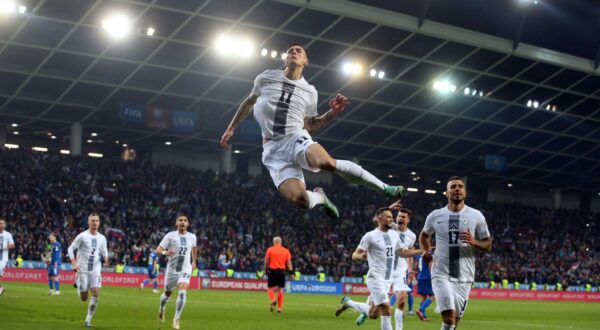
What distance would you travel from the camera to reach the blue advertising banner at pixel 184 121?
170ft

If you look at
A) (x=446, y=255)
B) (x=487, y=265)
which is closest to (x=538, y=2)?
(x=487, y=265)

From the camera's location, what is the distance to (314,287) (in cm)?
4588

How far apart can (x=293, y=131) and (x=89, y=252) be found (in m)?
10.4

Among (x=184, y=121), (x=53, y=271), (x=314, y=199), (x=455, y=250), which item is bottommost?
(x=53, y=271)

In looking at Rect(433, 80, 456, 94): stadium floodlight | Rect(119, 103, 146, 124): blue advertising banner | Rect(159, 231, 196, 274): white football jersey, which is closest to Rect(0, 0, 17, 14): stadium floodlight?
Rect(119, 103, 146, 124): blue advertising banner

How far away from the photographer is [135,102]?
51250 mm

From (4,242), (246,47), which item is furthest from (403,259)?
(246,47)

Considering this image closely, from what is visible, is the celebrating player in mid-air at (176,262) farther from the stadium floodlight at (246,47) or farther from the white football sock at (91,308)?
the stadium floodlight at (246,47)

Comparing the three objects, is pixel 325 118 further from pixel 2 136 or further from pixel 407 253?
pixel 2 136

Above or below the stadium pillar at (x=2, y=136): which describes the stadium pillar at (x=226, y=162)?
below

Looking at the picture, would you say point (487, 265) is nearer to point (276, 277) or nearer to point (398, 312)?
point (276, 277)

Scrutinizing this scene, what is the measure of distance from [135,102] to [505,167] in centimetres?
2932

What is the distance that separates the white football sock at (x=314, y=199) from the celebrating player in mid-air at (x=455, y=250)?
8.21 ft

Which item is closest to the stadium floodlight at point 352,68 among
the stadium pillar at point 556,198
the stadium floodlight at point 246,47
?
the stadium floodlight at point 246,47
